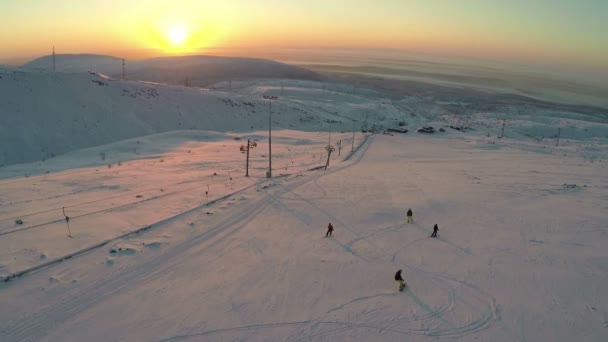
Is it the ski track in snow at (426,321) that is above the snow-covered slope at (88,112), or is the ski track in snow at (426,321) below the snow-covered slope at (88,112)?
below

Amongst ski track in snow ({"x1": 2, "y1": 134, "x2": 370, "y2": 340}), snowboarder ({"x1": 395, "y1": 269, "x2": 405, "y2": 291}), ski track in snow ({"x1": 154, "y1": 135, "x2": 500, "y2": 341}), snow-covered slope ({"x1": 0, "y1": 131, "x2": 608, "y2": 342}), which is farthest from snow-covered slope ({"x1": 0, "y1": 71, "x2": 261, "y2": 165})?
snowboarder ({"x1": 395, "y1": 269, "x2": 405, "y2": 291})

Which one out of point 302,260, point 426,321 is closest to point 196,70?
point 302,260

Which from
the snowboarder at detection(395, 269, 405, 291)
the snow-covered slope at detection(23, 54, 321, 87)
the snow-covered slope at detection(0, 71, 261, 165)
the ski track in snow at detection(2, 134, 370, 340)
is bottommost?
the ski track in snow at detection(2, 134, 370, 340)

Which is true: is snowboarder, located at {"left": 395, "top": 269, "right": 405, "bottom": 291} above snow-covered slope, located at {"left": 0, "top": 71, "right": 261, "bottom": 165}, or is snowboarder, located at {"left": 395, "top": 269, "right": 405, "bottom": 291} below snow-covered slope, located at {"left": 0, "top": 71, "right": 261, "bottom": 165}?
below

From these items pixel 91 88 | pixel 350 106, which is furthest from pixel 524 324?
pixel 350 106

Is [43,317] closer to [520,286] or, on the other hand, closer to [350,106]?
[520,286]

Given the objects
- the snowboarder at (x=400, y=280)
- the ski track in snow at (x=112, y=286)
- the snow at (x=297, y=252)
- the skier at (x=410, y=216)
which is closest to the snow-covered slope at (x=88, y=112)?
the snow at (x=297, y=252)

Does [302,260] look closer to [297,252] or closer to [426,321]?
[297,252]

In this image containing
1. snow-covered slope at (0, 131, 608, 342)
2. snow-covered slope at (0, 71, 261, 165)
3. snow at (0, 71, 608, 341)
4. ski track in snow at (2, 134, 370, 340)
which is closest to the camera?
ski track in snow at (2, 134, 370, 340)

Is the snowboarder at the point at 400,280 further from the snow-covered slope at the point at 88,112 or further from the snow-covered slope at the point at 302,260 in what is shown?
the snow-covered slope at the point at 88,112

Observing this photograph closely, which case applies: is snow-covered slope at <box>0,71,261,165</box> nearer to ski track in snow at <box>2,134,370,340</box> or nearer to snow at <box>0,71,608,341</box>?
snow at <box>0,71,608,341</box>
